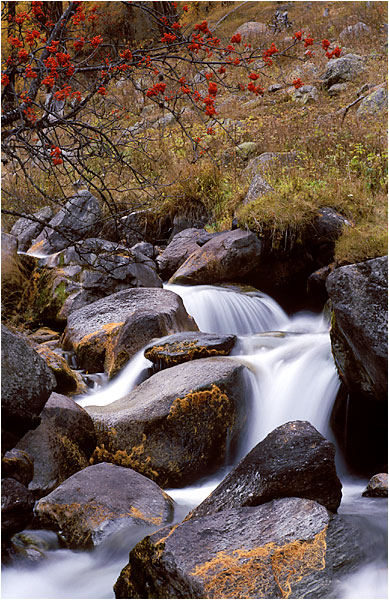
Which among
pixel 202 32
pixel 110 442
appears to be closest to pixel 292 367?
pixel 110 442

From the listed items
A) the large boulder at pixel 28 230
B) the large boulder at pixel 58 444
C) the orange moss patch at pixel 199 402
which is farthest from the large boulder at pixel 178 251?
the large boulder at pixel 58 444

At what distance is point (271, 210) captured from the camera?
25.0 feet

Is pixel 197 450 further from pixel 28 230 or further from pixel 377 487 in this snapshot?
pixel 28 230

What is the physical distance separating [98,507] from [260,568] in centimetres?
144

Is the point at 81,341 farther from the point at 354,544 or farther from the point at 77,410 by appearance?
the point at 354,544

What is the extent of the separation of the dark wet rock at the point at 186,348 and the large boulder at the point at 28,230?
6161 mm

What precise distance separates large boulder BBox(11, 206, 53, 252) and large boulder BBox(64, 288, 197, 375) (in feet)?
14.7

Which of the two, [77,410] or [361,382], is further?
[77,410]

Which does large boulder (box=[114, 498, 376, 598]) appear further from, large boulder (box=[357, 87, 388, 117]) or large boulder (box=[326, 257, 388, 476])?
large boulder (box=[357, 87, 388, 117])

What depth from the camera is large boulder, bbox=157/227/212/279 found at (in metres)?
8.77

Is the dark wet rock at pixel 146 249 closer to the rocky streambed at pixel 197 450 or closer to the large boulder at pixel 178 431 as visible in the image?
the rocky streambed at pixel 197 450

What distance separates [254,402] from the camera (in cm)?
461

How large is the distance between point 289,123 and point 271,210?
5.22 m


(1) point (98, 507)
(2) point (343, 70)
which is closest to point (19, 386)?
(1) point (98, 507)
